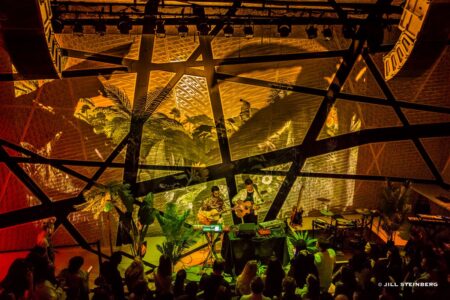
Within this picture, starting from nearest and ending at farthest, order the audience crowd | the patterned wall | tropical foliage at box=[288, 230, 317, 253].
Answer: the audience crowd
tropical foliage at box=[288, 230, 317, 253]
the patterned wall

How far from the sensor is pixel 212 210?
7.30m

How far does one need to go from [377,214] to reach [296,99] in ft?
8.56

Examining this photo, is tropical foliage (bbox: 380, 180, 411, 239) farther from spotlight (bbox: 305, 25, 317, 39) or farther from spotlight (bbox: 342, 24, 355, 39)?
spotlight (bbox: 305, 25, 317, 39)

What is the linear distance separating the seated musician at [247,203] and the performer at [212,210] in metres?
0.32

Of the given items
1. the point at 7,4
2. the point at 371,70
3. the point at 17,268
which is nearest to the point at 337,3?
the point at 371,70

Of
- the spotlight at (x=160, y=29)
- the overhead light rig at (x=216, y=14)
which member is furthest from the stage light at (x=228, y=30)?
the spotlight at (x=160, y=29)

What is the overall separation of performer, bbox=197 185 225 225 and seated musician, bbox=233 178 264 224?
0.32 meters

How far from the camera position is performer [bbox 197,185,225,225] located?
726 centimetres

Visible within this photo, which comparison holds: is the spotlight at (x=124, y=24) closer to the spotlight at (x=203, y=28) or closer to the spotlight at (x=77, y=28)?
the spotlight at (x=77, y=28)

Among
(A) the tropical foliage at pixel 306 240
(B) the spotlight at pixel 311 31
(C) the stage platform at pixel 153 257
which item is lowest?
(C) the stage platform at pixel 153 257

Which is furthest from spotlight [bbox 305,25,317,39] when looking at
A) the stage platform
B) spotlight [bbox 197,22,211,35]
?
the stage platform

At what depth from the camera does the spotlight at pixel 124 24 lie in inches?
262

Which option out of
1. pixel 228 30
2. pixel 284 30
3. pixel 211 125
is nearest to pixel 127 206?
pixel 211 125

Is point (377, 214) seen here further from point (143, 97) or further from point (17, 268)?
point (17, 268)
